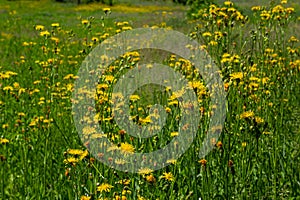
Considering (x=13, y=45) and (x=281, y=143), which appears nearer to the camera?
(x=281, y=143)

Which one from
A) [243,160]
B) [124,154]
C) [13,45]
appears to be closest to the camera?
[124,154]

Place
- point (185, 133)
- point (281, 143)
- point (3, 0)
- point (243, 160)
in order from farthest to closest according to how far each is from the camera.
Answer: point (3, 0) < point (281, 143) < point (185, 133) < point (243, 160)

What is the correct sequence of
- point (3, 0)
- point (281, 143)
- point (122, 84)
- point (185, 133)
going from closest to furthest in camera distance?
point (185, 133) < point (281, 143) < point (122, 84) < point (3, 0)

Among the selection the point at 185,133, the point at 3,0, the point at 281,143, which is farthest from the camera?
the point at 3,0

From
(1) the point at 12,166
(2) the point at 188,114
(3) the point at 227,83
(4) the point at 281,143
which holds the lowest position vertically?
(1) the point at 12,166

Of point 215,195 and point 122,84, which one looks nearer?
point 215,195

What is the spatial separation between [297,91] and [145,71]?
1.36 metres

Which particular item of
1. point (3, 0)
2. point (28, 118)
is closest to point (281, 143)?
point (28, 118)

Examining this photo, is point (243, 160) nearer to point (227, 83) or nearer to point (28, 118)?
point (227, 83)

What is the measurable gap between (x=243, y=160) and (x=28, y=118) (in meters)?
2.50

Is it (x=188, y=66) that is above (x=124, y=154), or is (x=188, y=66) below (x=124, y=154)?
above

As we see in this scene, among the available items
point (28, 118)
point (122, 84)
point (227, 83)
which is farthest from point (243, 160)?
point (28, 118)

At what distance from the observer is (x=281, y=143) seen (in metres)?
3.26

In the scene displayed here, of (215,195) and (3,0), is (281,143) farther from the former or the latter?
(3,0)
